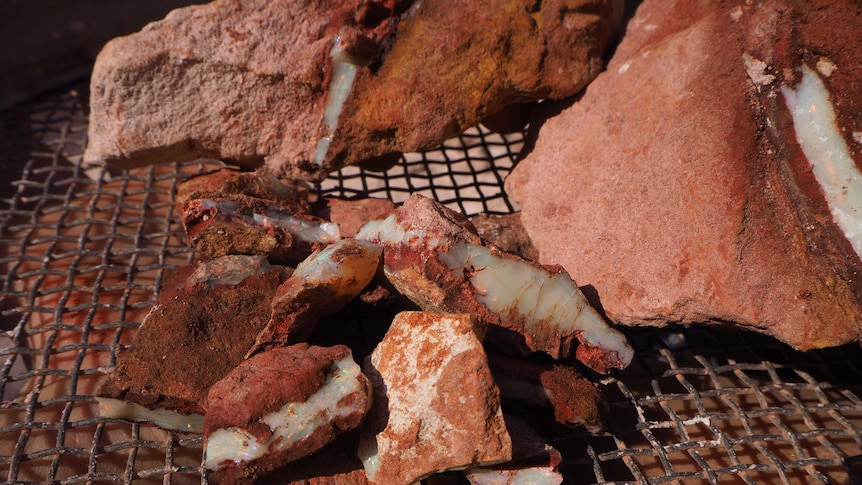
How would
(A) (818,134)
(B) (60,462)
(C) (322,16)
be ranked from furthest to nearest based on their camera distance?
(C) (322,16) → (B) (60,462) → (A) (818,134)

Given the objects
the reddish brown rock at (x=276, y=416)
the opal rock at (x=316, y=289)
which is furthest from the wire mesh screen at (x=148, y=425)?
the opal rock at (x=316, y=289)

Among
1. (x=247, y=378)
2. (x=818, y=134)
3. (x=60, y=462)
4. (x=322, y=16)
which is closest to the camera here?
(x=247, y=378)

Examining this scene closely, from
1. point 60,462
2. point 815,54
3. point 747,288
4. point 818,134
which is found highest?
point 815,54

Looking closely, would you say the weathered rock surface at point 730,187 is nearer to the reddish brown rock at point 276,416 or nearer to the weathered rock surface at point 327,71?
the weathered rock surface at point 327,71

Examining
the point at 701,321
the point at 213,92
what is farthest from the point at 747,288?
the point at 213,92

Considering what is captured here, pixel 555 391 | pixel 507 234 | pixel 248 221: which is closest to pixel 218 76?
pixel 248 221

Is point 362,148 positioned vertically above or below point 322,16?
below

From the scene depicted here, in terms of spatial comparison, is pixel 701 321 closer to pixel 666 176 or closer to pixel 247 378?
pixel 666 176

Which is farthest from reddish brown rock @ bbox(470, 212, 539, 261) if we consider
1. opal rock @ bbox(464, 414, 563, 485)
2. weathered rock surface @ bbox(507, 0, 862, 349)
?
opal rock @ bbox(464, 414, 563, 485)
